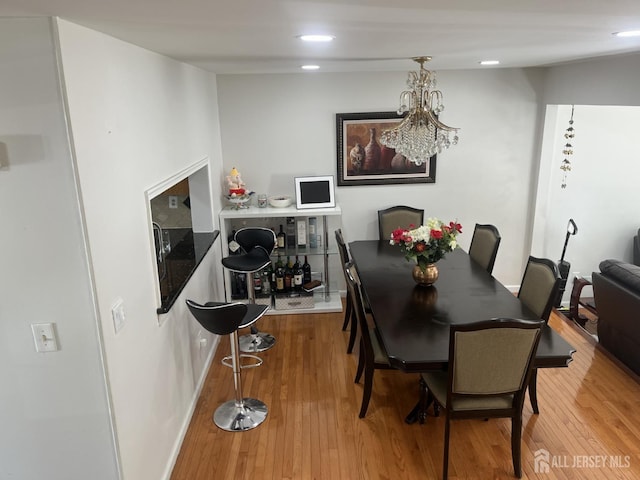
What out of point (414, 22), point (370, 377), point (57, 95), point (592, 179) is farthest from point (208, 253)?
point (592, 179)

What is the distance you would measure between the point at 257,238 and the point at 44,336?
8.59ft

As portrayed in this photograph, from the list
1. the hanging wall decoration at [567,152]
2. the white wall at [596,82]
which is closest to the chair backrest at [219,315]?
the white wall at [596,82]

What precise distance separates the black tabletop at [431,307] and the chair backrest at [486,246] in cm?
15

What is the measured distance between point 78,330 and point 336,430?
6.20 feet

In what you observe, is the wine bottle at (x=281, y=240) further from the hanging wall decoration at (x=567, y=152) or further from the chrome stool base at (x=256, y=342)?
the hanging wall decoration at (x=567, y=152)

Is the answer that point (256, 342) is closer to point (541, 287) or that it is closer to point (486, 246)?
point (486, 246)

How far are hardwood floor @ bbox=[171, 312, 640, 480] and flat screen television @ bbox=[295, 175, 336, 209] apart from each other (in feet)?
5.40

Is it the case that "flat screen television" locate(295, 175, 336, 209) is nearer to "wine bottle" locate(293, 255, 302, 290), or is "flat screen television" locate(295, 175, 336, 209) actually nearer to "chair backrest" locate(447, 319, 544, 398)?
"wine bottle" locate(293, 255, 302, 290)

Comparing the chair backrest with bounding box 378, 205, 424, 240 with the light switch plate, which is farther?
the chair backrest with bounding box 378, 205, 424, 240

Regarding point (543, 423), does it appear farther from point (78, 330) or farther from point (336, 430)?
point (78, 330)

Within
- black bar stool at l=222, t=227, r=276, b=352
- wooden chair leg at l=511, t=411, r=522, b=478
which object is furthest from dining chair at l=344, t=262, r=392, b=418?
black bar stool at l=222, t=227, r=276, b=352

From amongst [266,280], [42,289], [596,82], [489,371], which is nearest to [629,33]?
[489,371]

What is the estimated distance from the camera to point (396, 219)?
5.00m

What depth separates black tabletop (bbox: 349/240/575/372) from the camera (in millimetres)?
2656
